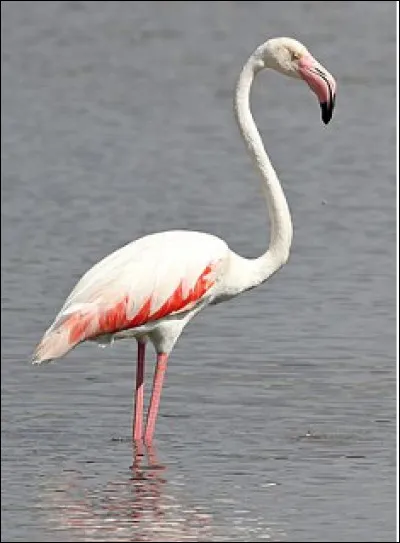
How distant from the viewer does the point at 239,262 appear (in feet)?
37.6

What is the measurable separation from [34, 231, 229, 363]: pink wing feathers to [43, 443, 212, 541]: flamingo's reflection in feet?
2.53

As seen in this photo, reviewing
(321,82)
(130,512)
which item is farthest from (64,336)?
(321,82)

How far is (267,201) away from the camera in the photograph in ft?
37.6

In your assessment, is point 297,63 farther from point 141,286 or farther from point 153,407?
point 153,407

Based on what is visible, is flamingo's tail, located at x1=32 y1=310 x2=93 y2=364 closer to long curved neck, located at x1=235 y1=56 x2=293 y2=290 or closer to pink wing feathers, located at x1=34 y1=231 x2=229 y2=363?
pink wing feathers, located at x1=34 y1=231 x2=229 y2=363

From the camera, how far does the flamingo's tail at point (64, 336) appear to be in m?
10.7

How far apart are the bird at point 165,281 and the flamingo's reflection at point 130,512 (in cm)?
66

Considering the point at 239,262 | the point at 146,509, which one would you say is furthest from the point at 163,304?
the point at 146,509

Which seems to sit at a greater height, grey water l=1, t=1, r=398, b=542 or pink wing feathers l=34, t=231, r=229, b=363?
pink wing feathers l=34, t=231, r=229, b=363

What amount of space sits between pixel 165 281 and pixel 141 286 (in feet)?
0.44

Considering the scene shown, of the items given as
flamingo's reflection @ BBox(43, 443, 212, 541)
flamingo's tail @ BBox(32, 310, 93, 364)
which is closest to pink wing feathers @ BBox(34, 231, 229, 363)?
flamingo's tail @ BBox(32, 310, 93, 364)

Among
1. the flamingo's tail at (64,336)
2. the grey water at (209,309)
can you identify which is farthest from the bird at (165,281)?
the grey water at (209,309)

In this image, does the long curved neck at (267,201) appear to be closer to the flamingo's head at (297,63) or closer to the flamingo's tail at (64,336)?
the flamingo's head at (297,63)

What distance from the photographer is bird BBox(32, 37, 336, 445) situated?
10891 millimetres
